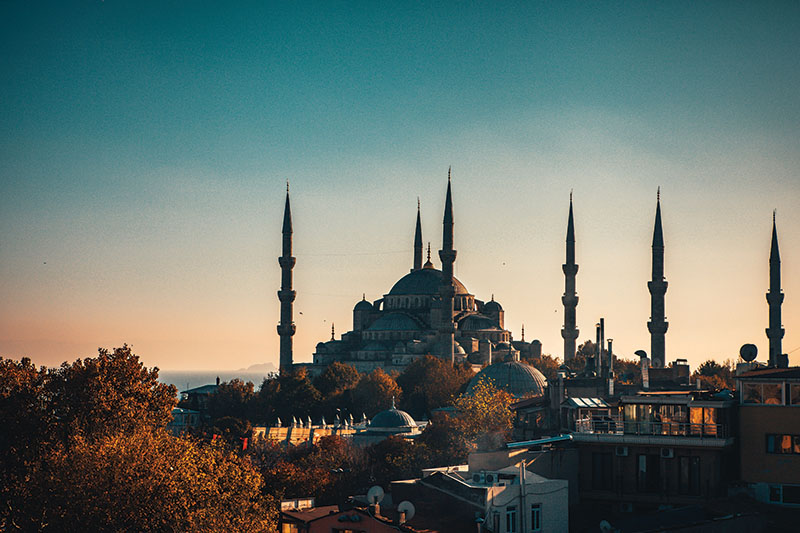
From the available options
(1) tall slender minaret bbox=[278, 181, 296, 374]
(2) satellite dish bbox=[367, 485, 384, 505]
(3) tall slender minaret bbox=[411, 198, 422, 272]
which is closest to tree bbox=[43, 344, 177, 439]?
(2) satellite dish bbox=[367, 485, 384, 505]

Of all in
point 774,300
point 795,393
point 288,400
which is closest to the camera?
point 795,393

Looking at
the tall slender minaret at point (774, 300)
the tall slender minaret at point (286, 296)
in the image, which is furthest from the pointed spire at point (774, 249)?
the tall slender minaret at point (286, 296)

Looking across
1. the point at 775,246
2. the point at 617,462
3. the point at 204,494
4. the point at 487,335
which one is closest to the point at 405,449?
the point at 617,462

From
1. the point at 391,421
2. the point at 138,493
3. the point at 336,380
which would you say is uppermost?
the point at 336,380

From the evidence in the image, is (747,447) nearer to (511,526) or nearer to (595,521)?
(595,521)

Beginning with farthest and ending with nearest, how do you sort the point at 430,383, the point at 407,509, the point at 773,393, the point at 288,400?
the point at 430,383, the point at 288,400, the point at 773,393, the point at 407,509

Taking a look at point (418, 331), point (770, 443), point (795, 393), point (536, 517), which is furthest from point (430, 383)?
point (536, 517)

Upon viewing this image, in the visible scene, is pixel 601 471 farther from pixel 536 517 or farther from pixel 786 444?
pixel 786 444
